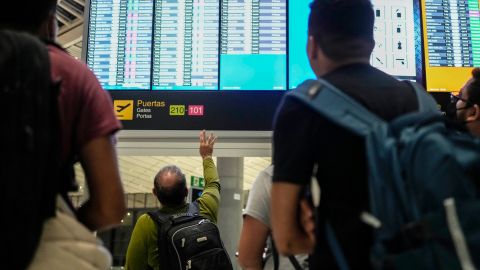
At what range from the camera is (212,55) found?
3.72m

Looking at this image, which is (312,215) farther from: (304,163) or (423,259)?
(423,259)

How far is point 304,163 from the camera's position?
5.24ft

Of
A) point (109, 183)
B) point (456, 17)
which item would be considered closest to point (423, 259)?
point (109, 183)

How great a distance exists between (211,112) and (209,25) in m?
0.63

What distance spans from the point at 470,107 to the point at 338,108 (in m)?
1.24

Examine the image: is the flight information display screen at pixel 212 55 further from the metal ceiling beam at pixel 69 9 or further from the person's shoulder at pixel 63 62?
the metal ceiling beam at pixel 69 9

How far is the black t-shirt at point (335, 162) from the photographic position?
1.54m

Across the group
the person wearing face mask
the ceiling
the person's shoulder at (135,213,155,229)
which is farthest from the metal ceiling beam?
the person wearing face mask

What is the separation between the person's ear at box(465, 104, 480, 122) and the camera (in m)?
2.51

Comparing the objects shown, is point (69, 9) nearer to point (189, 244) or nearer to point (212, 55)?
point (212, 55)

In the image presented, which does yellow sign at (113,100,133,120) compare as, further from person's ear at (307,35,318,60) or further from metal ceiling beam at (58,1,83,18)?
metal ceiling beam at (58,1,83,18)

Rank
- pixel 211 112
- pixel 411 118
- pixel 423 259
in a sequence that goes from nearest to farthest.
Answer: pixel 423 259 → pixel 411 118 → pixel 211 112

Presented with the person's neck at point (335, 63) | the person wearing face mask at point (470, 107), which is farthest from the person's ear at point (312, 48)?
the person wearing face mask at point (470, 107)

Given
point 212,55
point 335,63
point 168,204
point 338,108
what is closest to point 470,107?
point 335,63
